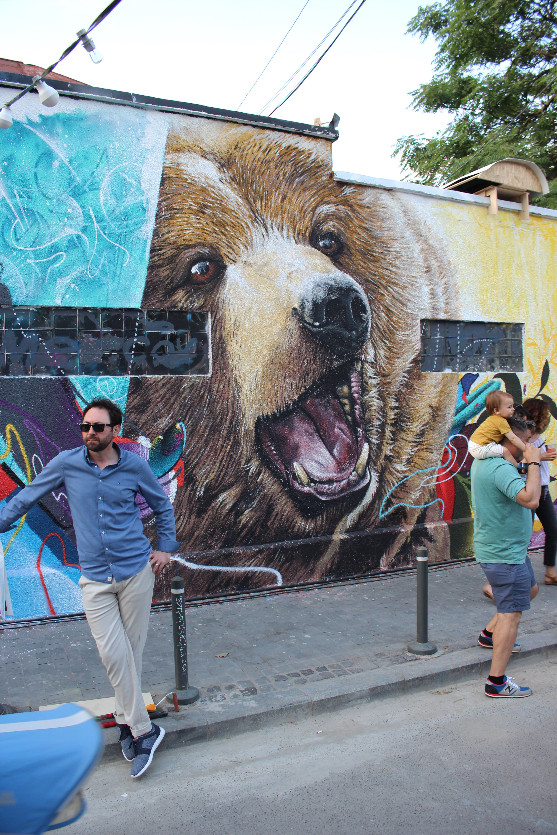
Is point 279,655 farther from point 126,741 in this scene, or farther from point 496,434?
point 496,434

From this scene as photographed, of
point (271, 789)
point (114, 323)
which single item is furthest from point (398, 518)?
point (271, 789)

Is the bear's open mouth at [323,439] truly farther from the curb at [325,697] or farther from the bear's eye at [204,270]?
the curb at [325,697]

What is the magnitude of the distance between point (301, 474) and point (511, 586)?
317 centimetres

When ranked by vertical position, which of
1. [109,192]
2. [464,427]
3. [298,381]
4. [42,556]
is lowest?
[42,556]

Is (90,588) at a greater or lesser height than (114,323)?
lesser

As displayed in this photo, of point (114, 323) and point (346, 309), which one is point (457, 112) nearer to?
point (346, 309)

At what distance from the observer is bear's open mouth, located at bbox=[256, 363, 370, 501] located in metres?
7.27

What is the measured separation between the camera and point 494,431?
15.5 feet

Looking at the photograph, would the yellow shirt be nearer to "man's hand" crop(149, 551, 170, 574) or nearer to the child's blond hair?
the child's blond hair

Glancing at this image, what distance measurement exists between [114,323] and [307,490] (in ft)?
9.06

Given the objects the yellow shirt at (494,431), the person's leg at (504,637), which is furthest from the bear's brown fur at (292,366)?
the person's leg at (504,637)

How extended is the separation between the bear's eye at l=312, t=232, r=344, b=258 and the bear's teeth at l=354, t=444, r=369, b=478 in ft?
7.50

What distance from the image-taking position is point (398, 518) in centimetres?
809

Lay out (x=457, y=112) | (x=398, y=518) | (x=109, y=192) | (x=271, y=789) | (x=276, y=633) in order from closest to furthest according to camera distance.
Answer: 1. (x=271, y=789)
2. (x=276, y=633)
3. (x=109, y=192)
4. (x=398, y=518)
5. (x=457, y=112)
